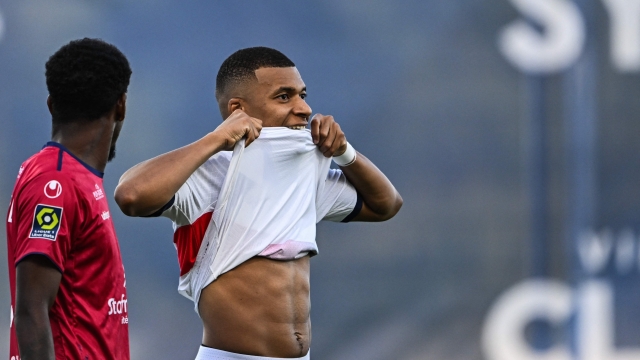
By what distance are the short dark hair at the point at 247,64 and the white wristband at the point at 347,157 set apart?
30 centimetres

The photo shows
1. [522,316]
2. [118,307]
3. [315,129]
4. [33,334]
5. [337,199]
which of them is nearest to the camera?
[33,334]

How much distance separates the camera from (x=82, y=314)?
6.05 feet

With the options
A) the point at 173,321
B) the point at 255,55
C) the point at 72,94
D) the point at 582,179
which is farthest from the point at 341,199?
the point at 582,179

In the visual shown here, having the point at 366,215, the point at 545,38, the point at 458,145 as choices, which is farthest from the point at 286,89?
the point at 545,38

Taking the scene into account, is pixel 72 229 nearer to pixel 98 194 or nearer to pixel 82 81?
pixel 98 194

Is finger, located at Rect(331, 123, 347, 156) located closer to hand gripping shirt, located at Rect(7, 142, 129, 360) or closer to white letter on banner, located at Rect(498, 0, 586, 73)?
hand gripping shirt, located at Rect(7, 142, 129, 360)

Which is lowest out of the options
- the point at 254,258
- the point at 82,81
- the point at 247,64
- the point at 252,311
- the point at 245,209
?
the point at 252,311

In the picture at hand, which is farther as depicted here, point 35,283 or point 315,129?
point 315,129

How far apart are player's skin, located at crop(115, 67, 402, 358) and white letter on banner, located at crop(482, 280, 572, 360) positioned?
121 centimetres

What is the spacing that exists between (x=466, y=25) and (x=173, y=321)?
168cm

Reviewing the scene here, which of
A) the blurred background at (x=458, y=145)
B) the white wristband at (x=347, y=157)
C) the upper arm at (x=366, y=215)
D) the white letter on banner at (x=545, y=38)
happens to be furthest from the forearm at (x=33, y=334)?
the white letter on banner at (x=545, y=38)

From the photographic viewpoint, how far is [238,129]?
7.22 feet

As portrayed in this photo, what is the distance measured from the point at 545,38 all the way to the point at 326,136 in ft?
4.82

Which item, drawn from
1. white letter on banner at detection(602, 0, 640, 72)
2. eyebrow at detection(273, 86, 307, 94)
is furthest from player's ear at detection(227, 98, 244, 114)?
white letter on banner at detection(602, 0, 640, 72)
